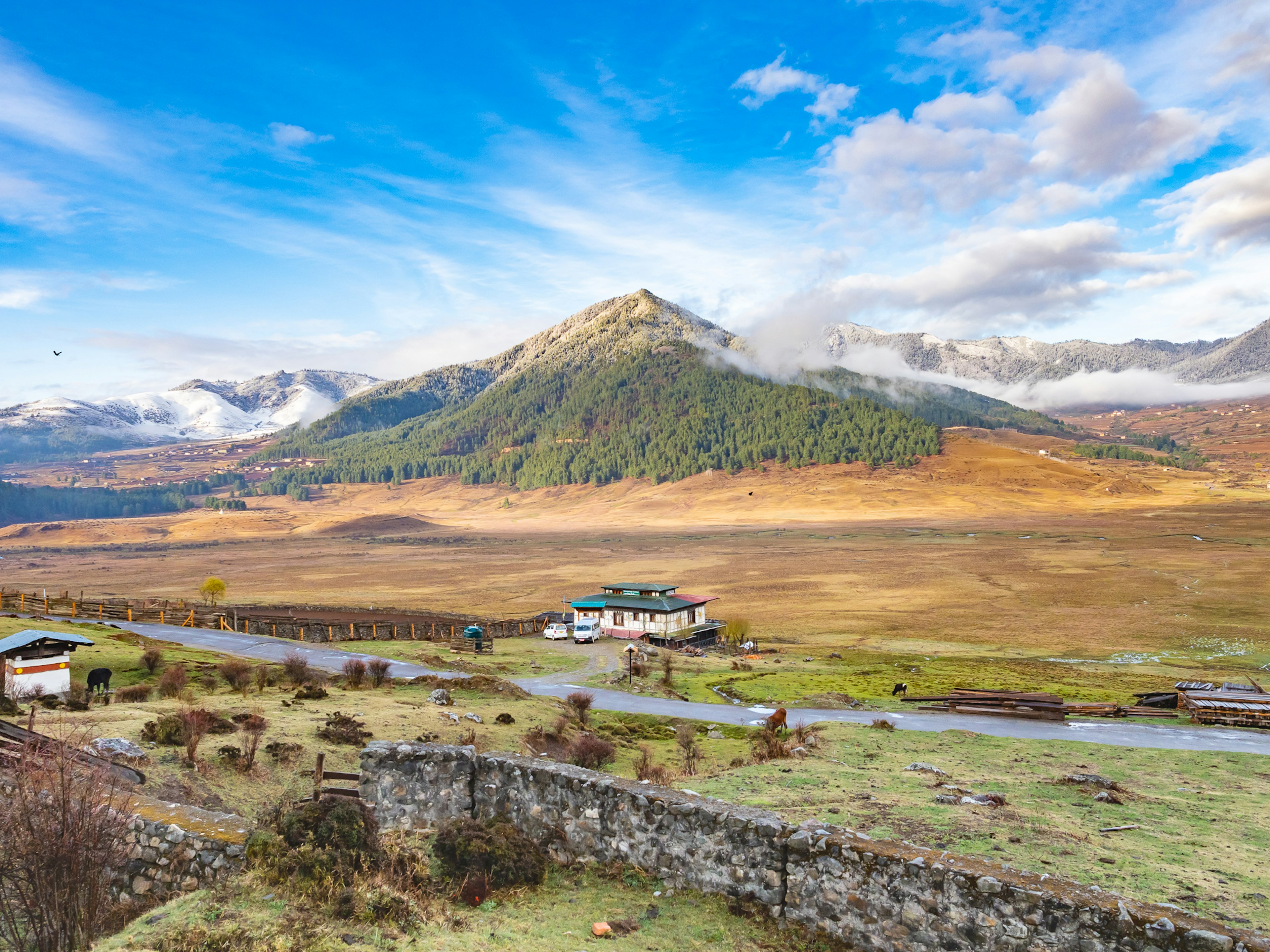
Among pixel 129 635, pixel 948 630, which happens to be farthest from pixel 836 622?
pixel 129 635

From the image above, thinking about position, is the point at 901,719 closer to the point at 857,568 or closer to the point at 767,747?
the point at 767,747

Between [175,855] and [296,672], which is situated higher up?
[175,855]

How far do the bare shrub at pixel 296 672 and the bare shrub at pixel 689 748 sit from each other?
15.0 m

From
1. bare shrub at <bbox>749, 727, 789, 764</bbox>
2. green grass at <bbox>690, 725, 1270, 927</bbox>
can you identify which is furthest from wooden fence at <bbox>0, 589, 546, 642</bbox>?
green grass at <bbox>690, 725, 1270, 927</bbox>

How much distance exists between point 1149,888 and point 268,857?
1108 cm

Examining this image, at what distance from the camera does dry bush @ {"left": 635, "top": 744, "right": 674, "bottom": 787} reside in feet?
49.2

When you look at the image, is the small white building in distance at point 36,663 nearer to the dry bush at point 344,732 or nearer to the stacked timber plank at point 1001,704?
the dry bush at point 344,732

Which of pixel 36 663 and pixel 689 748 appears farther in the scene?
pixel 689 748

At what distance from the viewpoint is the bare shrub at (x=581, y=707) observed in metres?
26.5

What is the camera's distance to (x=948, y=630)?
207 feet

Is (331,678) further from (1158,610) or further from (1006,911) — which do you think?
(1158,610)

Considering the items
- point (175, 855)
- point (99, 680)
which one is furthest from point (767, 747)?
point (99, 680)

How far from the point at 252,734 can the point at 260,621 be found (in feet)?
131

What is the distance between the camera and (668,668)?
41.2 meters
